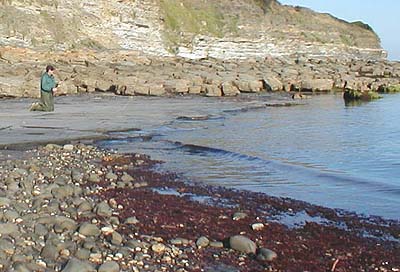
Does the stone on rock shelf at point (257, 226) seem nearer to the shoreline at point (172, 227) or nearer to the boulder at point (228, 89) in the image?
the shoreline at point (172, 227)

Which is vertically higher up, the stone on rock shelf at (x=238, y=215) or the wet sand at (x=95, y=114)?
the wet sand at (x=95, y=114)

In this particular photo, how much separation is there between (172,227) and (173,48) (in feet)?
158

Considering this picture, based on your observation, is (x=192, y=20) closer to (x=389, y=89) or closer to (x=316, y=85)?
(x=316, y=85)

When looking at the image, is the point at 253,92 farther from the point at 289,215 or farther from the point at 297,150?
the point at 289,215

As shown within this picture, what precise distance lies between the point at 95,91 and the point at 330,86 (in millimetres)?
16719

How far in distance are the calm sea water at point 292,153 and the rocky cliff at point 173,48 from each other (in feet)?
36.0

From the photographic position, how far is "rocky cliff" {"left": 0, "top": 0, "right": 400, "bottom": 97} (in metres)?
37.1

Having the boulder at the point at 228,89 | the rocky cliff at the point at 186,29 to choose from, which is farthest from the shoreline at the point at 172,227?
the rocky cliff at the point at 186,29

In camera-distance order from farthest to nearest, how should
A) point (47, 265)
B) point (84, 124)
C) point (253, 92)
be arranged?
point (253, 92)
point (84, 124)
point (47, 265)

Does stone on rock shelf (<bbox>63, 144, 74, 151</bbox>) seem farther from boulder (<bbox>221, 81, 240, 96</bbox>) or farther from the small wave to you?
boulder (<bbox>221, 81, 240, 96</bbox>)

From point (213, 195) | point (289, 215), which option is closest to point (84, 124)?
point (213, 195)

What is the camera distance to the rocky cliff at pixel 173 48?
37.1 meters

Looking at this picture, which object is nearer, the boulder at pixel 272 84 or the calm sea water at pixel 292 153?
the calm sea water at pixel 292 153

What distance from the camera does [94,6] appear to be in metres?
50.3
